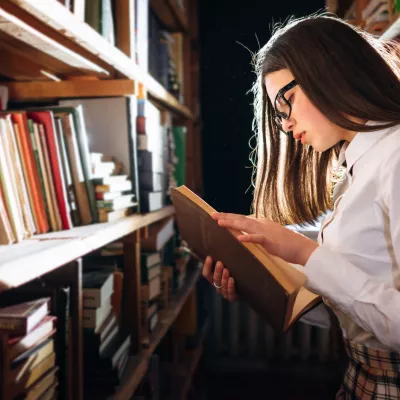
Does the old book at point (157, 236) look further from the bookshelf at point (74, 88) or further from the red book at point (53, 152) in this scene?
the red book at point (53, 152)

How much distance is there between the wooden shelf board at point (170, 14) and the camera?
1.97 metres

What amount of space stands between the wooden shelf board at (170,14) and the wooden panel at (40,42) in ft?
2.98

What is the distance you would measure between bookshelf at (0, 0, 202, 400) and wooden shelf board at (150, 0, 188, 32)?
0.03 meters

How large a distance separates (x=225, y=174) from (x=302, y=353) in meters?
1.21

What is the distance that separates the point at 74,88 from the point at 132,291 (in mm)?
656

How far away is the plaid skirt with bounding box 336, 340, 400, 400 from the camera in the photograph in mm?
882

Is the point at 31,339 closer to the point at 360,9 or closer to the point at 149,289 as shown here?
the point at 149,289

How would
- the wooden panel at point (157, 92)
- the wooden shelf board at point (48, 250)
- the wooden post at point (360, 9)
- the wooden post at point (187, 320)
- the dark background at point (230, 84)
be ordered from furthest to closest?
the dark background at point (230, 84) < the wooden post at point (187, 320) < the wooden post at point (360, 9) < the wooden panel at point (157, 92) < the wooden shelf board at point (48, 250)

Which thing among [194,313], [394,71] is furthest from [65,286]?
[194,313]

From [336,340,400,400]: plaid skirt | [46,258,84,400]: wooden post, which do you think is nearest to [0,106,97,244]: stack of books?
[46,258,84,400]: wooden post

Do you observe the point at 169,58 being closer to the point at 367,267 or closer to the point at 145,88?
the point at 145,88

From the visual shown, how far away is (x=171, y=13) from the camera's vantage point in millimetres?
2111

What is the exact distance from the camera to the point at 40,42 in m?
0.94

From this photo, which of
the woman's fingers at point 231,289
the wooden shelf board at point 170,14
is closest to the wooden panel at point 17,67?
the woman's fingers at point 231,289
